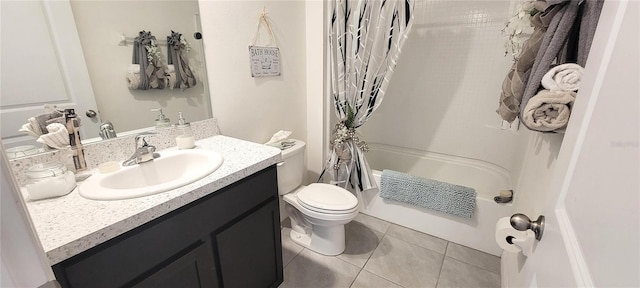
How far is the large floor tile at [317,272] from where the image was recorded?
1.52 m

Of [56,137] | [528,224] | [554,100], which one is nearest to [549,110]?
[554,100]

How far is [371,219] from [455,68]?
1467 mm

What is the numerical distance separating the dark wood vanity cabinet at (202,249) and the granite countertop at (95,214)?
35 millimetres

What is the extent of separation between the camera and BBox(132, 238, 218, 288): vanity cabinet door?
823mm

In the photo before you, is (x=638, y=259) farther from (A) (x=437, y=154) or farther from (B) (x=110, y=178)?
(A) (x=437, y=154)

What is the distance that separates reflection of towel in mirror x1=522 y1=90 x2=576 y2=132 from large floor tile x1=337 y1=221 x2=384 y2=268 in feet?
4.17

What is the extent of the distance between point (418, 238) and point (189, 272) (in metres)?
1.55

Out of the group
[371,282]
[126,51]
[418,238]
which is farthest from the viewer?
[418,238]

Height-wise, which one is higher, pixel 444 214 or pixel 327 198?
pixel 327 198

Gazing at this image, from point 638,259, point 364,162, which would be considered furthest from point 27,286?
point 364,162

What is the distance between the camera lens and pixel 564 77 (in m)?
0.74

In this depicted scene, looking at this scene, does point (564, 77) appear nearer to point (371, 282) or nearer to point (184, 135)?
point (371, 282)

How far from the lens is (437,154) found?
244cm

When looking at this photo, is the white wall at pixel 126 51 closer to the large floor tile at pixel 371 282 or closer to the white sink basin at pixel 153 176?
the white sink basin at pixel 153 176
